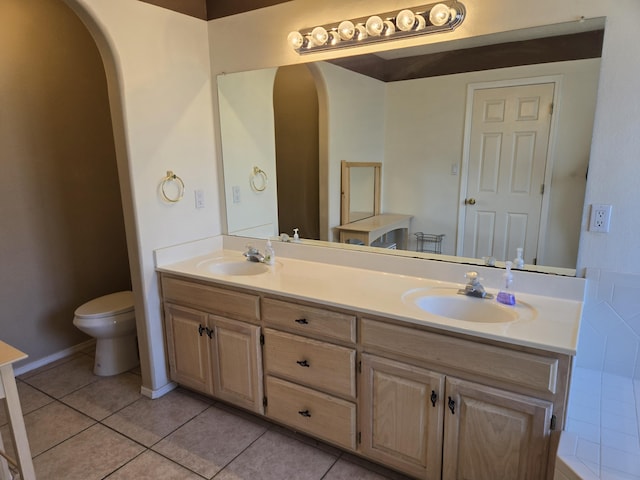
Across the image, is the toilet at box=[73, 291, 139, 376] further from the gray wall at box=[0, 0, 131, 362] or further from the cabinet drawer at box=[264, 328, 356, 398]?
the cabinet drawer at box=[264, 328, 356, 398]

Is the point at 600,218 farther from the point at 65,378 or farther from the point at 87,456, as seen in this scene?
the point at 65,378

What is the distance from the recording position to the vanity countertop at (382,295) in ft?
4.67

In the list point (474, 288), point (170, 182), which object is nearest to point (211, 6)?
point (170, 182)

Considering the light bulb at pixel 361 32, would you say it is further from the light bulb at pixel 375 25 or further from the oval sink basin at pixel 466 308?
the oval sink basin at pixel 466 308

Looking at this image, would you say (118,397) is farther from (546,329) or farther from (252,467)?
(546,329)

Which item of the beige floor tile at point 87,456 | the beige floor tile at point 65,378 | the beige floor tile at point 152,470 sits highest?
the beige floor tile at point 65,378

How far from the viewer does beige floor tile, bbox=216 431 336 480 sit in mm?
1871

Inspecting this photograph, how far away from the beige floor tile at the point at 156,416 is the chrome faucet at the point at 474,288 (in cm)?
161

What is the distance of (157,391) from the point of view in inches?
97.5

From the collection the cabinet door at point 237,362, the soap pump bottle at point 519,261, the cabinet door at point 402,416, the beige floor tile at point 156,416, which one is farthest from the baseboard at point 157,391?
the soap pump bottle at point 519,261

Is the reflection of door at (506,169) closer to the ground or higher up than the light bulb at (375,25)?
closer to the ground

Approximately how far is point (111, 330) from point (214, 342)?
0.88 metres

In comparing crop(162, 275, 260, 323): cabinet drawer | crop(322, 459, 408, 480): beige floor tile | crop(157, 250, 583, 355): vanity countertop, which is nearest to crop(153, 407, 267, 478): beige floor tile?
crop(322, 459, 408, 480): beige floor tile

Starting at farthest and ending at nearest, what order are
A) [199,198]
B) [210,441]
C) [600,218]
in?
[199,198] < [210,441] < [600,218]
